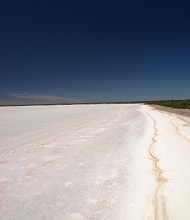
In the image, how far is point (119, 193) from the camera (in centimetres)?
353

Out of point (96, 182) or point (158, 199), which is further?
point (96, 182)

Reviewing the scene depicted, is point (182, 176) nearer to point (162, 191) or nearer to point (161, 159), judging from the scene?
point (162, 191)

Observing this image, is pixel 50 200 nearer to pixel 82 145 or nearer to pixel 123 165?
pixel 123 165

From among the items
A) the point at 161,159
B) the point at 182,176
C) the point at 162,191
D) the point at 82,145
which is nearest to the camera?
the point at 162,191

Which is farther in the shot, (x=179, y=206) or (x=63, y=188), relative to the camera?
(x=63, y=188)

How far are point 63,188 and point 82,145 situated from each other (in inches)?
130

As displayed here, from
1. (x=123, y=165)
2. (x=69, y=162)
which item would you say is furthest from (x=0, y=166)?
(x=123, y=165)

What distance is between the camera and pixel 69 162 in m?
5.26

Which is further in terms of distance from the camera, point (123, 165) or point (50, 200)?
point (123, 165)

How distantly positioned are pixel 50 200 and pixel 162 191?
164cm

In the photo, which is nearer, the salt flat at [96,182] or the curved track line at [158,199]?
the curved track line at [158,199]

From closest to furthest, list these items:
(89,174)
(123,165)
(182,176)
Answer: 1. (182,176)
2. (89,174)
3. (123,165)

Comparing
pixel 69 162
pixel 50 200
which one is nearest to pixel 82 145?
pixel 69 162

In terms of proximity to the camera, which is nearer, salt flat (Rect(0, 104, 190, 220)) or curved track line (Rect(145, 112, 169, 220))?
curved track line (Rect(145, 112, 169, 220))
